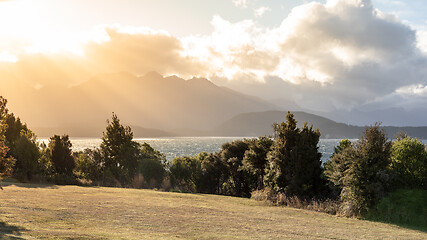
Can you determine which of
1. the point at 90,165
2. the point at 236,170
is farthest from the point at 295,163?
the point at 90,165

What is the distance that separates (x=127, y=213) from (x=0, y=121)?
32.3ft

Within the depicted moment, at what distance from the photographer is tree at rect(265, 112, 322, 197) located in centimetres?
3312

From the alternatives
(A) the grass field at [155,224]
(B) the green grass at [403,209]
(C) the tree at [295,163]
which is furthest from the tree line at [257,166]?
(A) the grass field at [155,224]

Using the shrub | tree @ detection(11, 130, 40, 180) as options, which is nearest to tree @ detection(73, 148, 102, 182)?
tree @ detection(11, 130, 40, 180)

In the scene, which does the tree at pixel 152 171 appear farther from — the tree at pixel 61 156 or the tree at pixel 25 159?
the tree at pixel 25 159

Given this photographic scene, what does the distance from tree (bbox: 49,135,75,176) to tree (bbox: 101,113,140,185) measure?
5772mm

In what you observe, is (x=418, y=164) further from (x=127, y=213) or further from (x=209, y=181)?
(x=209, y=181)

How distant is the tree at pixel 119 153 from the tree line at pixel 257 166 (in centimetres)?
15

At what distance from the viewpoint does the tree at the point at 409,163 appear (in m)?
27.3

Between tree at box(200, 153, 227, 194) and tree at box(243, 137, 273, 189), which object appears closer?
tree at box(243, 137, 273, 189)

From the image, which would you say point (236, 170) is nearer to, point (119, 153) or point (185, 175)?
point (185, 175)

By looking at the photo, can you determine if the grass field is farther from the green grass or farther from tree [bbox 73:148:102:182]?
tree [bbox 73:148:102:182]

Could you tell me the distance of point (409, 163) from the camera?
91.1ft

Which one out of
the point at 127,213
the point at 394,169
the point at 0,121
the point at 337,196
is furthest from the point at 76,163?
the point at 394,169
